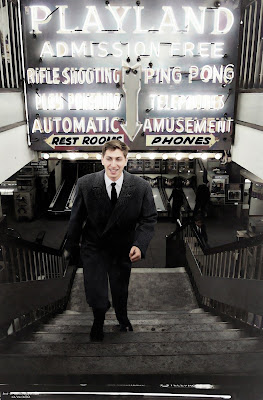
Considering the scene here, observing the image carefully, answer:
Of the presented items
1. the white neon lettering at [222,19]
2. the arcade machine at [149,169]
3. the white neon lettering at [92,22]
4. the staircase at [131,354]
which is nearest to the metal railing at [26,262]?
the staircase at [131,354]

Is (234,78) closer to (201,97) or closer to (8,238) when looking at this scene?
(201,97)

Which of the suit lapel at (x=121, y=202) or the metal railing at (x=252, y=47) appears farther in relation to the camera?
the metal railing at (x=252, y=47)

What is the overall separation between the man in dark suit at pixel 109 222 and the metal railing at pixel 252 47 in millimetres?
3244

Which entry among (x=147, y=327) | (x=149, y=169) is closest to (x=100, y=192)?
(x=147, y=327)

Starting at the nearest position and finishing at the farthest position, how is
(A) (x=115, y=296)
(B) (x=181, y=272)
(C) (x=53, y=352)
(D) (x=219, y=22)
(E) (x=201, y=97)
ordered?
(C) (x=53, y=352)
(A) (x=115, y=296)
(D) (x=219, y=22)
(E) (x=201, y=97)
(B) (x=181, y=272)

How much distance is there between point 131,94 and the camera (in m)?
5.65

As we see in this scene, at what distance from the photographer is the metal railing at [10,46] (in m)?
5.14

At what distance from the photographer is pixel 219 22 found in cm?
534

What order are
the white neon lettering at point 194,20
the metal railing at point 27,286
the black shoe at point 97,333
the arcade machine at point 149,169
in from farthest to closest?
the arcade machine at point 149,169 < the white neon lettering at point 194,20 < the metal railing at point 27,286 < the black shoe at point 97,333

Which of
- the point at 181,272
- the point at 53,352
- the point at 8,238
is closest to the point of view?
the point at 53,352

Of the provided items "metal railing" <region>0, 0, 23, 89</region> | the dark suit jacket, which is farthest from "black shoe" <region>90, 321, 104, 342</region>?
"metal railing" <region>0, 0, 23, 89</region>

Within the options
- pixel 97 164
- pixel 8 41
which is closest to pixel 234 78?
pixel 8 41

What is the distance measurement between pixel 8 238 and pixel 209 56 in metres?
4.04

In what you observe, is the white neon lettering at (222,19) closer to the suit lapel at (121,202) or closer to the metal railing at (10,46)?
the metal railing at (10,46)
